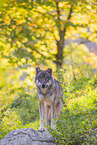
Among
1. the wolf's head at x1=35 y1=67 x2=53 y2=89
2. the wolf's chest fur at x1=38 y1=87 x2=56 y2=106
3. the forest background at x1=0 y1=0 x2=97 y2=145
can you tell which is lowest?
the forest background at x1=0 y1=0 x2=97 y2=145

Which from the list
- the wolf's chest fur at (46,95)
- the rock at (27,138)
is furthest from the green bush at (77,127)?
the wolf's chest fur at (46,95)

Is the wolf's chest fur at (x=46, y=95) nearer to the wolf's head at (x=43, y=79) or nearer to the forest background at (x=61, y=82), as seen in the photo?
the wolf's head at (x=43, y=79)

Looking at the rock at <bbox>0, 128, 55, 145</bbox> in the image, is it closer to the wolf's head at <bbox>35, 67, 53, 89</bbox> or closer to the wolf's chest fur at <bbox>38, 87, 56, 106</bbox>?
the wolf's chest fur at <bbox>38, 87, 56, 106</bbox>

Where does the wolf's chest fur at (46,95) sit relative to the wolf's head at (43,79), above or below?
below

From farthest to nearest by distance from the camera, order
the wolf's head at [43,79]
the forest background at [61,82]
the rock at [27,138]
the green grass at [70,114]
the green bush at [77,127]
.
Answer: the wolf's head at [43,79]
the forest background at [61,82]
the rock at [27,138]
the green grass at [70,114]
the green bush at [77,127]

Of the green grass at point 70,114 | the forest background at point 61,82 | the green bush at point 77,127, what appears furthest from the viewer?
the forest background at point 61,82

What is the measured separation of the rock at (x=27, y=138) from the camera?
562cm

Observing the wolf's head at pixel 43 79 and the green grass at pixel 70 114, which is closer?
the green grass at pixel 70 114

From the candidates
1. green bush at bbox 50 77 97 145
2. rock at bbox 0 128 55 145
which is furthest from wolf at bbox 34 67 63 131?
green bush at bbox 50 77 97 145

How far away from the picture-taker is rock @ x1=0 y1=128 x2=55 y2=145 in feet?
18.4

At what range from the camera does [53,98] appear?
271 inches

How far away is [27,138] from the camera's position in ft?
18.7

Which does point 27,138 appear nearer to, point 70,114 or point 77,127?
point 77,127

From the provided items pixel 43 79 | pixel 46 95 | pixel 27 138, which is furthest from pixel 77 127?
pixel 43 79
